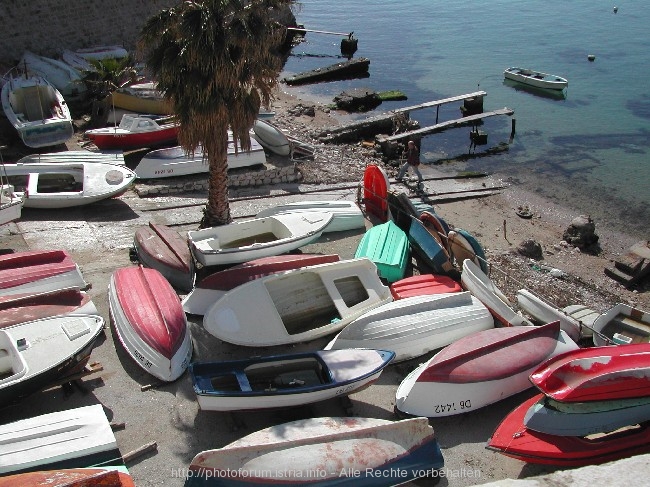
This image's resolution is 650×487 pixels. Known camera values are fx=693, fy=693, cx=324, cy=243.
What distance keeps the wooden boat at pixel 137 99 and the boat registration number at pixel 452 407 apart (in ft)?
59.2

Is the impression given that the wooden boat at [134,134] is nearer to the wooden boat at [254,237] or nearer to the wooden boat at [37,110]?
the wooden boat at [37,110]

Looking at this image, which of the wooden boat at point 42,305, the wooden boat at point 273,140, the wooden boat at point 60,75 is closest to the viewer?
the wooden boat at point 42,305

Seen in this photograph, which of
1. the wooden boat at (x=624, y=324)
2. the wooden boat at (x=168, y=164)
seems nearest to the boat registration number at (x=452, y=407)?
the wooden boat at (x=624, y=324)

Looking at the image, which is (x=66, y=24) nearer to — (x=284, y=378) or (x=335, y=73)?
(x=335, y=73)

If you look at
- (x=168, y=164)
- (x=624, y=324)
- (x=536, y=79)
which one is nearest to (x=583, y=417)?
(x=624, y=324)

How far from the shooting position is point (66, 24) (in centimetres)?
3138

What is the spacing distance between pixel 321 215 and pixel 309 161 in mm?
8042

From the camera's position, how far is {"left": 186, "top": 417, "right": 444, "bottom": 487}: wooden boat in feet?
31.7

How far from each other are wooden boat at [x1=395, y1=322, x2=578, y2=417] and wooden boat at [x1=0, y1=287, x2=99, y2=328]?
634 centimetres

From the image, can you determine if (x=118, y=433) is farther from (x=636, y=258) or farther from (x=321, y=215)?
(x=636, y=258)

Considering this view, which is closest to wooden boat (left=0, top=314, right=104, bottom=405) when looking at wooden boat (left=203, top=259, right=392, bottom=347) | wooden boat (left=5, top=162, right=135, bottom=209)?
wooden boat (left=203, top=259, right=392, bottom=347)

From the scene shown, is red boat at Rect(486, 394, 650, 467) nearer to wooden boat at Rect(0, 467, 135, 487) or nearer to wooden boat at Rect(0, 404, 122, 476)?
wooden boat at Rect(0, 467, 135, 487)

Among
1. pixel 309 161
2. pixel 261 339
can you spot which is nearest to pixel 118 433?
pixel 261 339

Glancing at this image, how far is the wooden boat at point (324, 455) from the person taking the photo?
9.65 m
